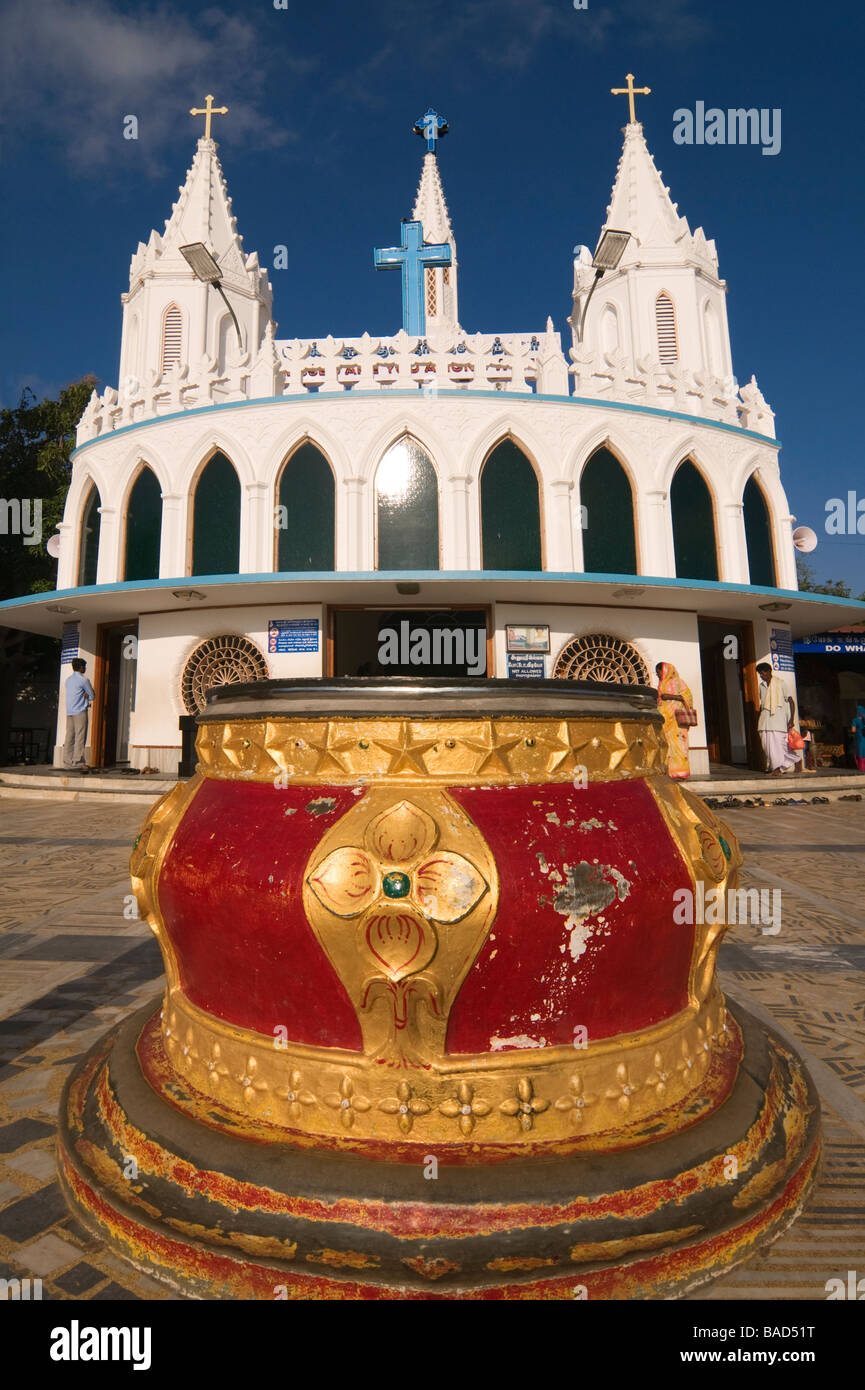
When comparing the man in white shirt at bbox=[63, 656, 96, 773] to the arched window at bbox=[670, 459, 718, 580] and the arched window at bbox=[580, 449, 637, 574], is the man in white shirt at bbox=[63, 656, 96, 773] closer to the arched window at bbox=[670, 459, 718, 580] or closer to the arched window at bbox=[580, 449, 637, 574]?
the arched window at bbox=[580, 449, 637, 574]

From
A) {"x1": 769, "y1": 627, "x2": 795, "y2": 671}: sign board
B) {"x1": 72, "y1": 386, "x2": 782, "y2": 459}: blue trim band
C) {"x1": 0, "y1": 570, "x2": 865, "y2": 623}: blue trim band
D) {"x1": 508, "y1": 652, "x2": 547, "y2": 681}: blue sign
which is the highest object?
{"x1": 72, "y1": 386, "x2": 782, "y2": 459}: blue trim band

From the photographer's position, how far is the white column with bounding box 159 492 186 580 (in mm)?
12766

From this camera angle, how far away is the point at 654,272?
597 inches

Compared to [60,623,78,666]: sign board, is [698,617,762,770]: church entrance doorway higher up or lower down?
lower down

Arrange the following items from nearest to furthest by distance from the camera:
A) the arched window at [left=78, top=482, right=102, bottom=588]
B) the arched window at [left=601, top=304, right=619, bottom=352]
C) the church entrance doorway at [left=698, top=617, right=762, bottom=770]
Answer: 1. the church entrance doorway at [left=698, top=617, right=762, bottom=770]
2. the arched window at [left=78, top=482, right=102, bottom=588]
3. the arched window at [left=601, top=304, right=619, bottom=352]

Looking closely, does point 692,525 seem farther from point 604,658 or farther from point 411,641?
point 411,641

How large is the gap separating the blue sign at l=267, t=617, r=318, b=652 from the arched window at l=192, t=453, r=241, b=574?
4.54ft

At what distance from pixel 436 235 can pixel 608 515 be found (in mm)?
11419

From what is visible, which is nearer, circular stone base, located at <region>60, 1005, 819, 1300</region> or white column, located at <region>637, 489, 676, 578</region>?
circular stone base, located at <region>60, 1005, 819, 1300</region>

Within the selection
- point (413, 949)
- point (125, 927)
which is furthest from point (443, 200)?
point (413, 949)

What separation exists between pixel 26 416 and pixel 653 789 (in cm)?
2326

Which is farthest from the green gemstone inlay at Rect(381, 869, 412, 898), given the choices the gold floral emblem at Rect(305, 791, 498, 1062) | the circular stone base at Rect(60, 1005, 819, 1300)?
the circular stone base at Rect(60, 1005, 819, 1300)

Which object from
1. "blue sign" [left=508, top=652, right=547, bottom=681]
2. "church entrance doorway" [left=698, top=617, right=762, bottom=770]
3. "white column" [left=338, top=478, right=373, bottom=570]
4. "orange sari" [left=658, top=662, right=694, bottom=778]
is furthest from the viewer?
"church entrance doorway" [left=698, top=617, right=762, bottom=770]
